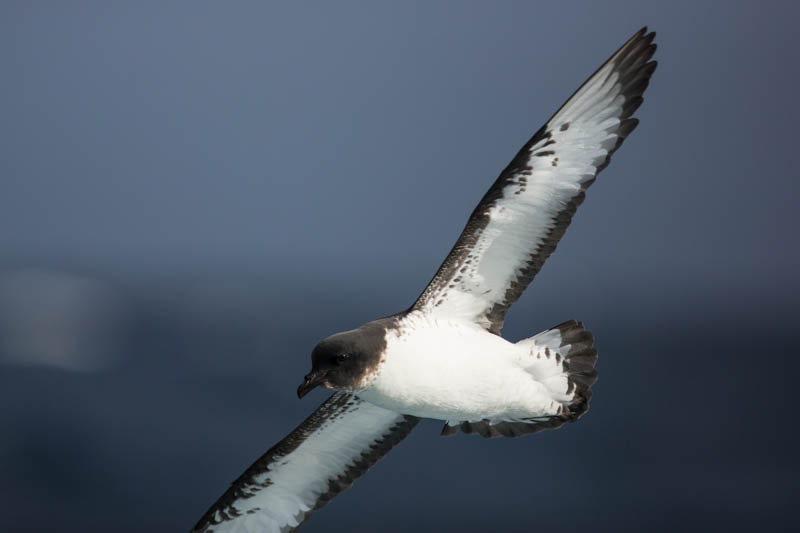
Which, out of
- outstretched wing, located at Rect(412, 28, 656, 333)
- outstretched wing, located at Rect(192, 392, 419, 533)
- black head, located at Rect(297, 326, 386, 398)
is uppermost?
outstretched wing, located at Rect(412, 28, 656, 333)

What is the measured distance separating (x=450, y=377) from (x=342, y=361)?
1.76 ft

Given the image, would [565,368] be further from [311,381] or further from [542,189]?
[311,381]

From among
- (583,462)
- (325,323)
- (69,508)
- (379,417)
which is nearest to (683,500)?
(583,462)

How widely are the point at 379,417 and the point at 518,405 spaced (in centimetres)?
79

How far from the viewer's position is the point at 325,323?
15.8m

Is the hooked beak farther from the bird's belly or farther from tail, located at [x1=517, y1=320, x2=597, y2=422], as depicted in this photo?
tail, located at [x1=517, y1=320, x2=597, y2=422]

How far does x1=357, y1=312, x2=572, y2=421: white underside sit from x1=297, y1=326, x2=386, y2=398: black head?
0.11 m

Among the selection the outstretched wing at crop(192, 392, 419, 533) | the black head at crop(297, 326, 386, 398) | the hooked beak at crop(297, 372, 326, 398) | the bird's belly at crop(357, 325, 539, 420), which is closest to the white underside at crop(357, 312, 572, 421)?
the bird's belly at crop(357, 325, 539, 420)

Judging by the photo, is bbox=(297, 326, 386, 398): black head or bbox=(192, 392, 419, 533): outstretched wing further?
bbox=(192, 392, 419, 533): outstretched wing

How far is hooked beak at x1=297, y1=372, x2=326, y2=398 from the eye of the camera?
396 cm

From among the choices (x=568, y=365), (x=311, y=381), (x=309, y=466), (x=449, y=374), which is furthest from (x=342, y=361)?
(x=309, y=466)

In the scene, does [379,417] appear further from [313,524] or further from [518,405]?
[313,524]

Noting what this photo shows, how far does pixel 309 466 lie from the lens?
523cm

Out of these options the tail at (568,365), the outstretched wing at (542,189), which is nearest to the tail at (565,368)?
the tail at (568,365)
